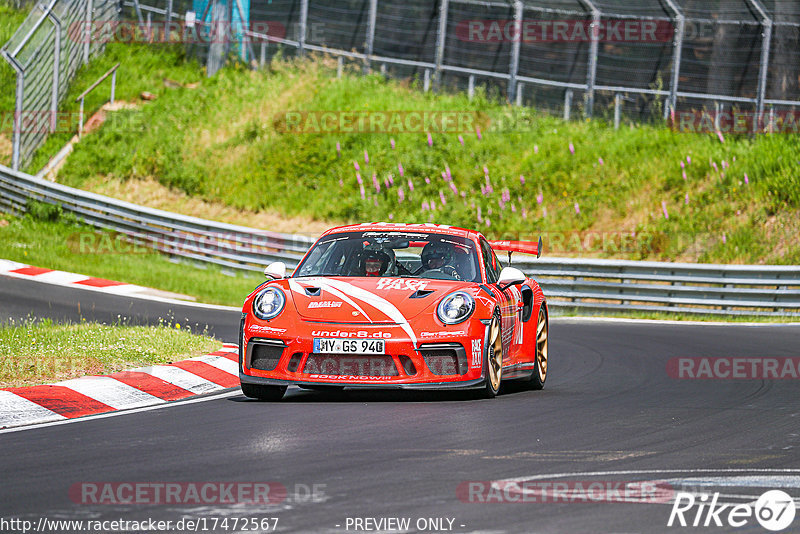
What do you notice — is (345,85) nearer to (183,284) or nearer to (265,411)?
(183,284)

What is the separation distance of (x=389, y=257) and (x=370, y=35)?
64.2 ft

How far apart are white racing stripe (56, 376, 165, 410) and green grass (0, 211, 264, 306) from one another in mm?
10515

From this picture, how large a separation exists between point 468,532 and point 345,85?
88.2 ft

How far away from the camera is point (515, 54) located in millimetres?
25797

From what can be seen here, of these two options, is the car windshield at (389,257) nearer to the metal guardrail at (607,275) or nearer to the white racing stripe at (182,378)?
the white racing stripe at (182,378)

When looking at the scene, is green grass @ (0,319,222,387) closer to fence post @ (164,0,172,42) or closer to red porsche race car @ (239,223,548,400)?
red porsche race car @ (239,223,548,400)

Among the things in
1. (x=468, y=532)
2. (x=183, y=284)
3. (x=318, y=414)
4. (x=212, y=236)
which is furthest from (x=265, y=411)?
(x=212, y=236)

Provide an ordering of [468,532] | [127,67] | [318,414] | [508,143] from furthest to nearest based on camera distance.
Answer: [127,67] → [508,143] → [318,414] → [468,532]

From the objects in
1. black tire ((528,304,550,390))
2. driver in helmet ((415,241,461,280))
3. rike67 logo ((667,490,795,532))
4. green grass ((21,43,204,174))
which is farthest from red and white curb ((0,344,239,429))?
green grass ((21,43,204,174))

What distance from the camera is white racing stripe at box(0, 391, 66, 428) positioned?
732cm

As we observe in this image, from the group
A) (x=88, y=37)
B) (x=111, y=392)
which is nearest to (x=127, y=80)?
(x=88, y=37)

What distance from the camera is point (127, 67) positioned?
34062 millimetres

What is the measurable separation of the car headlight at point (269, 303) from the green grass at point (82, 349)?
1493mm

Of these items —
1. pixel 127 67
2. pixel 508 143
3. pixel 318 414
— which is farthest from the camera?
pixel 127 67
